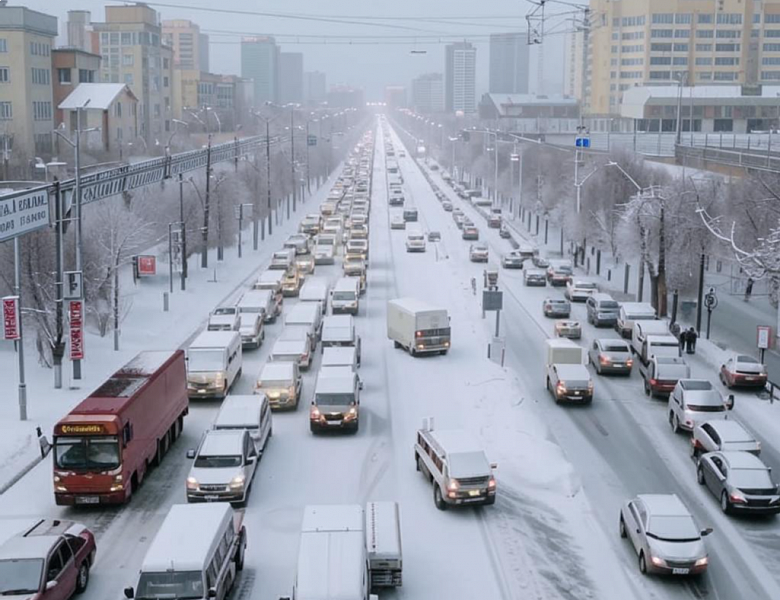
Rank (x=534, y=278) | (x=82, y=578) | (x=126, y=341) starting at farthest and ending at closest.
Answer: (x=534, y=278)
(x=126, y=341)
(x=82, y=578)

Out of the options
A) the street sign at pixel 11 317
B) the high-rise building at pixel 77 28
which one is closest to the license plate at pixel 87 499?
the street sign at pixel 11 317

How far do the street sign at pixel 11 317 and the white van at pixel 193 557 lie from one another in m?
14.5

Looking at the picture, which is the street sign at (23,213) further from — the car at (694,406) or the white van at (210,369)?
the car at (694,406)

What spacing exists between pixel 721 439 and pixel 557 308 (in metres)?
22.7

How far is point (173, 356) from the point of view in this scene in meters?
30.1

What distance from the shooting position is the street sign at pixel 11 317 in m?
32.1

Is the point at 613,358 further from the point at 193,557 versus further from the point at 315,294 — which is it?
the point at 193,557

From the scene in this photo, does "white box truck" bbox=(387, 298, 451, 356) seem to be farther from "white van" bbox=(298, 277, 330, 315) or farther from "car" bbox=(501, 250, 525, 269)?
"car" bbox=(501, 250, 525, 269)

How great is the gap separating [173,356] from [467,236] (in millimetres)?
53322

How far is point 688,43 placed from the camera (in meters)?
161

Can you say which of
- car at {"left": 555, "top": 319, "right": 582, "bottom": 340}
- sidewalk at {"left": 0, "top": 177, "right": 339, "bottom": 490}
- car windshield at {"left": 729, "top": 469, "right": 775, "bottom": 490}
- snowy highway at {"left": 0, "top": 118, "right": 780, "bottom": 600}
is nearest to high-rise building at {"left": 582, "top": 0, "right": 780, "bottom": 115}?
sidewalk at {"left": 0, "top": 177, "right": 339, "bottom": 490}

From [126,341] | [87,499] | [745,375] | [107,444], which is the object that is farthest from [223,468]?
[745,375]

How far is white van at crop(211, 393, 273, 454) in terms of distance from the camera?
1104 inches

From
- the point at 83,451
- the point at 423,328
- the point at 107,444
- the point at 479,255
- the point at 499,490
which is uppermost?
the point at 107,444
